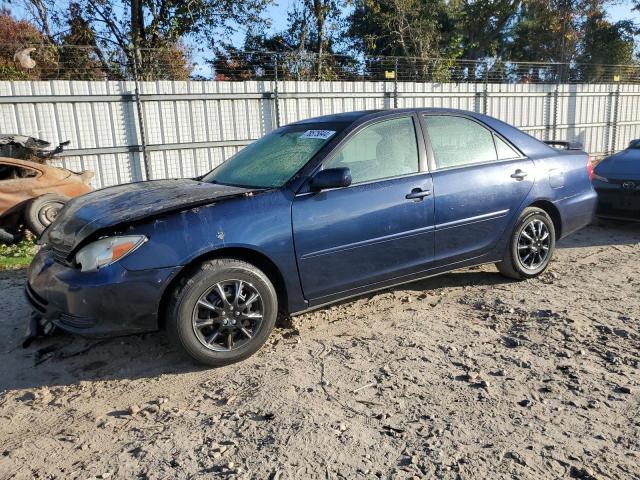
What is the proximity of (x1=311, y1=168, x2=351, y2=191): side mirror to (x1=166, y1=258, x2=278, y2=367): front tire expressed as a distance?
0.72 meters

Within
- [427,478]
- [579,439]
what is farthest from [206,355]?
[579,439]

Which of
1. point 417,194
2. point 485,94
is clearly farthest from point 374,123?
point 485,94

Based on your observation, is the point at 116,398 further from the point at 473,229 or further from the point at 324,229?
the point at 473,229

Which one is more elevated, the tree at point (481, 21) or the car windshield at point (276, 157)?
the tree at point (481, 21)

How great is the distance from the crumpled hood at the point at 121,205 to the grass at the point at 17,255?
2.70 meters

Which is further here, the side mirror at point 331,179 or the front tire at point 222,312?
the side mirror at point 331,179

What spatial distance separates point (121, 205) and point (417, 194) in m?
2.16

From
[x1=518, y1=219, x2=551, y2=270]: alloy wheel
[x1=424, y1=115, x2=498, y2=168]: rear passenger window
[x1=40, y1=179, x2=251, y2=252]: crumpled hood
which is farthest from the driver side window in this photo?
[x1=518, y1=219, x2=551, y2=270]: alloy wheel

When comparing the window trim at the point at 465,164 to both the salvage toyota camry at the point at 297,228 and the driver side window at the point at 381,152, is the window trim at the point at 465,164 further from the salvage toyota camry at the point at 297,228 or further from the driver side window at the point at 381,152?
the driver side window at the point at 381,152

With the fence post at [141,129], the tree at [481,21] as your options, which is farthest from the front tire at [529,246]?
the tree at [481,21]

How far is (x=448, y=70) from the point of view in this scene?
50.2 ft

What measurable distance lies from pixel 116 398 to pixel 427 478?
1.86m

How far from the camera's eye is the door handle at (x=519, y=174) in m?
4.72

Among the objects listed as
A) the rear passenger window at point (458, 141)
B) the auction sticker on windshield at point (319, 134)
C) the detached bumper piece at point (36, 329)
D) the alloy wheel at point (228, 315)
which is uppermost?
the auction sticker on windshield at point (319, 134)
